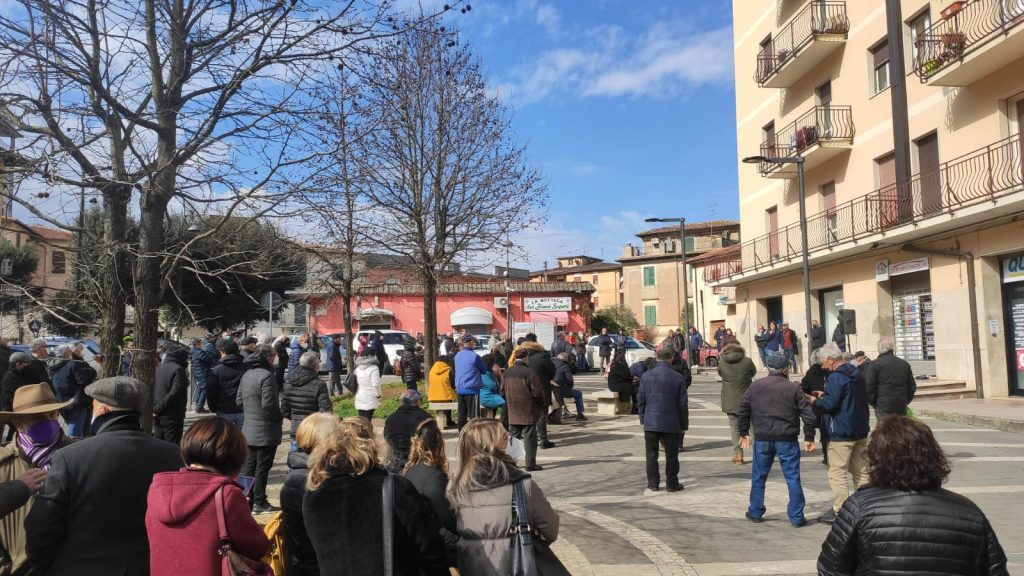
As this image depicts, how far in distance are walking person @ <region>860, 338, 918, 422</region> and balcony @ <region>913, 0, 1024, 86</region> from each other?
1036cm

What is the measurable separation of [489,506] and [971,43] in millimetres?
17598

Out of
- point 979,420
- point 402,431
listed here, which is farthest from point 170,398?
point 979,420

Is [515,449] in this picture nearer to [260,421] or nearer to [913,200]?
[260,421]

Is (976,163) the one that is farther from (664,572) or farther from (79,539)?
(79,539)

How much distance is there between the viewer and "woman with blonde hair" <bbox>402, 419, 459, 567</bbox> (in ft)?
12.9

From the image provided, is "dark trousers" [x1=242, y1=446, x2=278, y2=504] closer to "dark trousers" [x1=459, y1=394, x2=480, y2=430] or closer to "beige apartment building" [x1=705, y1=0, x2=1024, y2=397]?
"dark trousers" [x1=459, y1=394, x2=480, y2=430]

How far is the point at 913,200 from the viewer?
19.3 m

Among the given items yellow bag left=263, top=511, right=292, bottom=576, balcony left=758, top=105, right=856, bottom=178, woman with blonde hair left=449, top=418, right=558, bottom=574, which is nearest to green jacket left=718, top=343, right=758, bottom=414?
woman with blonde hair left=449, top=418, right=558, bottom=574

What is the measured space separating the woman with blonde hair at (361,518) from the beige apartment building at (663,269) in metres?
53.9

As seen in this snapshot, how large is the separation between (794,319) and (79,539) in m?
26.8

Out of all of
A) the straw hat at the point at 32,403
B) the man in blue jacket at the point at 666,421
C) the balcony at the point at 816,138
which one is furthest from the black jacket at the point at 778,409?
the balcony at the point at 816,138

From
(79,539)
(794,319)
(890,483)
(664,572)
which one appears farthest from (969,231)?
(79,539)

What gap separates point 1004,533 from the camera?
6.50 metres

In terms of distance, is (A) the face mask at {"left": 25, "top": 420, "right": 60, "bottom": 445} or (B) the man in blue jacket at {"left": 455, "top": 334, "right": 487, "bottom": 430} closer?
(A) the face mask at {"left": 25, "top": 420, "right": 60, "bottom": 445}
